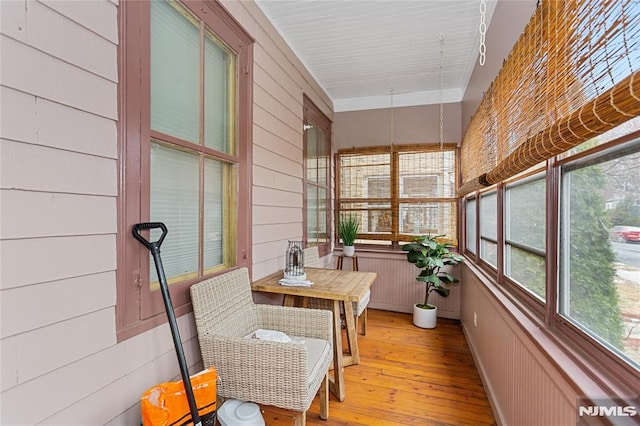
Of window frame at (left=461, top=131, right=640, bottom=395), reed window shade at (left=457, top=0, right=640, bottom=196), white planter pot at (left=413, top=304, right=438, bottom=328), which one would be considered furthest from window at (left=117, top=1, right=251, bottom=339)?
white planter pot at (left=413, top=304, right=438, bottom=328)

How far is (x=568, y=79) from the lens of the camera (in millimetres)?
1095

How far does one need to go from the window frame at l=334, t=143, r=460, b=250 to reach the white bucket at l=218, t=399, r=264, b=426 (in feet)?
10.0

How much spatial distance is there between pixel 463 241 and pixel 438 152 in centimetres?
123

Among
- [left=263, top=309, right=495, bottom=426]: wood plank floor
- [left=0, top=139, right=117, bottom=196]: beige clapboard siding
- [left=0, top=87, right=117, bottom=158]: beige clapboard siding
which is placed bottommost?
[left=263, top=309, right=495, bottom=426]: wood plank floor

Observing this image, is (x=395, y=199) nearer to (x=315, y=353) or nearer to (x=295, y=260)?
(x=295, y=260)

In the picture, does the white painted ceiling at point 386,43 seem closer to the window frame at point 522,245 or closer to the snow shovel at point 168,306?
the window frame at point 522,245

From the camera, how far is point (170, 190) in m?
1.58

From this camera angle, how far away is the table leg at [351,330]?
2449 mm

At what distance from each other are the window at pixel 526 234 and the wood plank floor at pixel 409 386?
970mm

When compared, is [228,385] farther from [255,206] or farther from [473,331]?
[473,331]

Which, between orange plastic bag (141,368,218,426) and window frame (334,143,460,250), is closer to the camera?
orange plastic bag (141,368,218,426)

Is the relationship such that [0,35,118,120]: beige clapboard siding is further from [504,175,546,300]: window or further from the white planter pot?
the white planter pot

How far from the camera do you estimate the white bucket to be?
4.89 ft

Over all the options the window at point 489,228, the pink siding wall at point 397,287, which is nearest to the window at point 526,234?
the window at point 489,228
